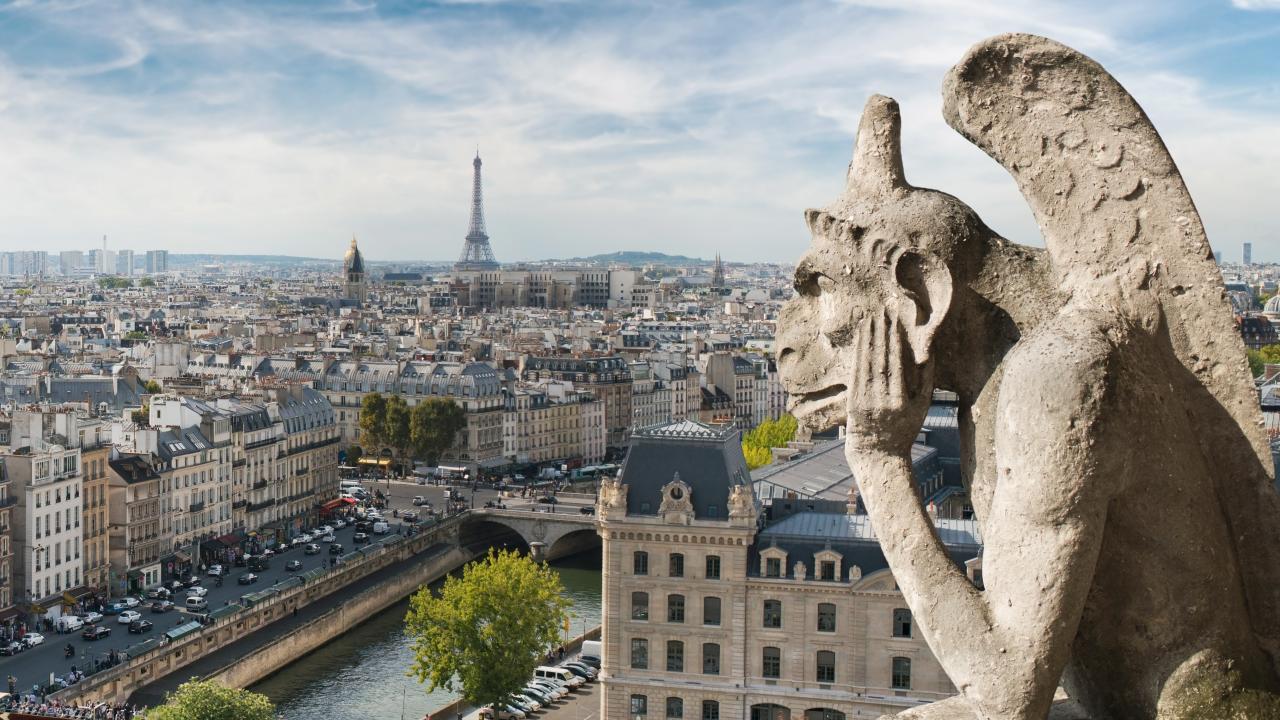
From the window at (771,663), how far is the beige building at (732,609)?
0.02m

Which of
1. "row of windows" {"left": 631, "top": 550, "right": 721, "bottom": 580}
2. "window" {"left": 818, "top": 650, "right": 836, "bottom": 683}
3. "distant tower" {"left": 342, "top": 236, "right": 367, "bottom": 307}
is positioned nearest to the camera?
"window" {"left": 818, "top": 650, "right": 836, "bottom": 683}

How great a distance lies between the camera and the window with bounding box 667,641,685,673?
98.0ft

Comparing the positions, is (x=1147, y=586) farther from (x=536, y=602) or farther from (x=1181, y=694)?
(x=536, y=602)

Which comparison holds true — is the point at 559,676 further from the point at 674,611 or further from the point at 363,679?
the point at 674,611

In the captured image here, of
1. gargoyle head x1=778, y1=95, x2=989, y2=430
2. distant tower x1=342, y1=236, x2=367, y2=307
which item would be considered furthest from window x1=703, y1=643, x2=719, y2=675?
distant tower x1=342, y1=236, x2=367, y2=307

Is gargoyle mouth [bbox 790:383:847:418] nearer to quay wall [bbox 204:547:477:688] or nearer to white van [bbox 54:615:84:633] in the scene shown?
quay wall [bbox 204:547:477:688]

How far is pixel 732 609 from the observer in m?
29.7

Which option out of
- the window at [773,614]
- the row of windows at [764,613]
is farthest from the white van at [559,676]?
the window at [773,614]

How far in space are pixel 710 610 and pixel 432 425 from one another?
42042 millimetres

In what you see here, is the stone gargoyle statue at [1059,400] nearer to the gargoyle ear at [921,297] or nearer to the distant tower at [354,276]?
the gargoyle ear at [921,297]

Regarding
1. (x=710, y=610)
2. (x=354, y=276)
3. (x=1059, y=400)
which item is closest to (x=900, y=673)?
(x=710, y=610)

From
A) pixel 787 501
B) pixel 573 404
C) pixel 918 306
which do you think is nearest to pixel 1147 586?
pixel 918 306

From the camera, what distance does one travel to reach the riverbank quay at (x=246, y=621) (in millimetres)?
34675

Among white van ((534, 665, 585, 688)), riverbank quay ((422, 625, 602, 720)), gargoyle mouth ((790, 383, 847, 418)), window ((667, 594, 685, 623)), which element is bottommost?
riverbank quay ((422, 625, 602, 720))
